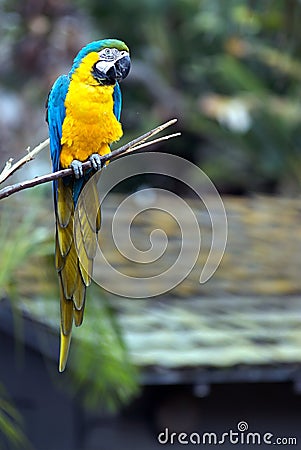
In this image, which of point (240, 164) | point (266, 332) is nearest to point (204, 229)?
point (266, 332)

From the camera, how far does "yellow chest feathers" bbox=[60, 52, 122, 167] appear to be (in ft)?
5.87

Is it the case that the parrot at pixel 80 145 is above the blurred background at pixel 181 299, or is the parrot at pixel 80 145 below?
below

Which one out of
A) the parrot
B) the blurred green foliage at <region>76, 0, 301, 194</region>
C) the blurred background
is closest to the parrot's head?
the parrot

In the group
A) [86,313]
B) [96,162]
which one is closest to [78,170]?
[96,162]

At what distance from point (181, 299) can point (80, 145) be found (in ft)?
11.8

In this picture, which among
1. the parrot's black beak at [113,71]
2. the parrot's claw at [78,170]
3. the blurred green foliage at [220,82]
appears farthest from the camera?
the blurred green foliage at [220,82]

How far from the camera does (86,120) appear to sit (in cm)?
185

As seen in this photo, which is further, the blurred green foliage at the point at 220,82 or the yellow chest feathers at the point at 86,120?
the blurred green foliage at the point at 220,82

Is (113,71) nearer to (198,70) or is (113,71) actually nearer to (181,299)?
(181,299)

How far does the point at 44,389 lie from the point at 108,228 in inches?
56.3

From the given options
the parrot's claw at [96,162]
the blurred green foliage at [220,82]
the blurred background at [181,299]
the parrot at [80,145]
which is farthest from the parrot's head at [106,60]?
the blurred green foliage at [220,82]

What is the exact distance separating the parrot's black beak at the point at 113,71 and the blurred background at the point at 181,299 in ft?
4.33

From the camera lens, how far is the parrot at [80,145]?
169 cm

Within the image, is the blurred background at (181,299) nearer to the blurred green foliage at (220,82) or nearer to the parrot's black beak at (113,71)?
the blurred green foliage at (220,82)
